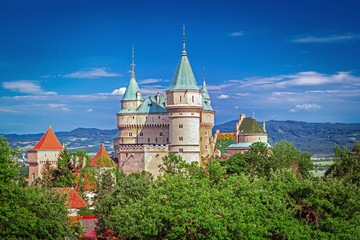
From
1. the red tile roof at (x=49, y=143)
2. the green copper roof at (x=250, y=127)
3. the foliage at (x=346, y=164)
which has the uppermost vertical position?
the green copper roof at (x=250, y=127)

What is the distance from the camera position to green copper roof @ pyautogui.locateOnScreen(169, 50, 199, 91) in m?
76.6

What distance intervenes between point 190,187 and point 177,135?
28.9m

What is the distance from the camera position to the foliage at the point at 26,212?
40.9m

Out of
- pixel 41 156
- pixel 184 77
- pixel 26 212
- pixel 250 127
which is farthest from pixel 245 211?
pixel 41 156

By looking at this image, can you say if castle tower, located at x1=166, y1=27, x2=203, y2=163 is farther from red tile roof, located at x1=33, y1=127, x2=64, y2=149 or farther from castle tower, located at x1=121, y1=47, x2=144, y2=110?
red tile roof, located at x1=33, y1=127, x2=64, y2=149

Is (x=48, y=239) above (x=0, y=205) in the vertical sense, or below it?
below

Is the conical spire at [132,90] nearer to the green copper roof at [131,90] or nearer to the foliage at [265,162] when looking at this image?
the green copper roof at [131,90]

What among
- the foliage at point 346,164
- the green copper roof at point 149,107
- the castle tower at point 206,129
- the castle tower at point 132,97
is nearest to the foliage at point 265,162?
the foliage at point 346,164

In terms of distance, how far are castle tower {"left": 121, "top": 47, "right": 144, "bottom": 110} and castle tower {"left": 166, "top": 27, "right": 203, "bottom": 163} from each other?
11311 millimetres

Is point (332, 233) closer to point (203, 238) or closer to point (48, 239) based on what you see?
point (203, 238)

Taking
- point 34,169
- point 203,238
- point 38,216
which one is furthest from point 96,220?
point 34,169

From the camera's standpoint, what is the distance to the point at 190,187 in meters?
47.9

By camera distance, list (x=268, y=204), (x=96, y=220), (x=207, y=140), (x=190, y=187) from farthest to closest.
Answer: (x=207, y=140), (x=96, y=220), (x=190, y=187), (x=268, y=204)

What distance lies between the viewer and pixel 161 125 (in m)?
85.2
